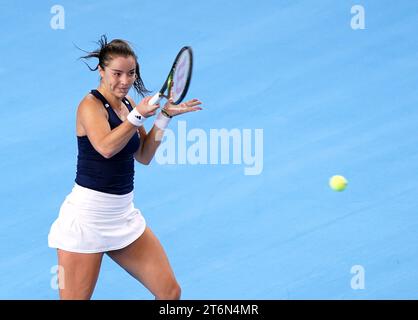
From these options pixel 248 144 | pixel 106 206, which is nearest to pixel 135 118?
pixel 106 206

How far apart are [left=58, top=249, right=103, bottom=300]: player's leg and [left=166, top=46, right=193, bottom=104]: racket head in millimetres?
722

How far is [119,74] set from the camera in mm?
4410

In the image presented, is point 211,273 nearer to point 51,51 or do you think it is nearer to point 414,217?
point 414,217

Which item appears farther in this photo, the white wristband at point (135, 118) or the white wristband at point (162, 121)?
the white wristband at point (162, 121)

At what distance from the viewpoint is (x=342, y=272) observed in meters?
6.17

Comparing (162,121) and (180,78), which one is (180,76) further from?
(162,121)

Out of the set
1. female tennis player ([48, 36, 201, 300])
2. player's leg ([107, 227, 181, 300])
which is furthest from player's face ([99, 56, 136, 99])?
player's leg ([107, 227, 181, 300])

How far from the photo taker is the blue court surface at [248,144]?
623 centimetres

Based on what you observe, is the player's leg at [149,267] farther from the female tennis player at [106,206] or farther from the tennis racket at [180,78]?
the tennis racket at [180,78]

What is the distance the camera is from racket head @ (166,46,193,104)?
432 cm

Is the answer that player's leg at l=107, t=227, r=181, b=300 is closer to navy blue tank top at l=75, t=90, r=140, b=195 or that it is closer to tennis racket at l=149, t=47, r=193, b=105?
navy blue tank top at l=75, t=90, r=140, b=195

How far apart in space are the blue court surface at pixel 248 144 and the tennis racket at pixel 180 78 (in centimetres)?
156

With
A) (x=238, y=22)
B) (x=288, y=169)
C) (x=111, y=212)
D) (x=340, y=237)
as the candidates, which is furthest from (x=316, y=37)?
(x=111, y=212)

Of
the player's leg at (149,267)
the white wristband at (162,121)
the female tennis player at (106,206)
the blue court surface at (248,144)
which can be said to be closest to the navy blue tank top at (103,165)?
the female tennis player at (106,206)
